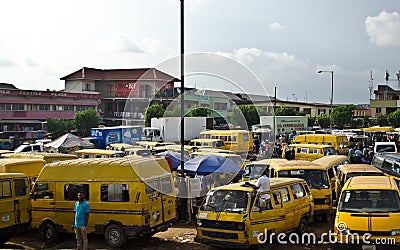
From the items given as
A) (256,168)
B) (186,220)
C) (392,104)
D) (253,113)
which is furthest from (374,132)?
(392,104)

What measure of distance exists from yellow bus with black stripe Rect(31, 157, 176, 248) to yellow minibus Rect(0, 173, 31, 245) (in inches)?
10.9

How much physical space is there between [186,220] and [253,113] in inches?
1553

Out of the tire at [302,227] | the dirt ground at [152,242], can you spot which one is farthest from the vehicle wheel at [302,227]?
the dirt ground at [152,242]

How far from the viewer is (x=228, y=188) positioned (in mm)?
10859

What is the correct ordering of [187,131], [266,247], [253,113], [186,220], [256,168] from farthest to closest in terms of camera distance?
[253,113] → [187,131] → [256,168] → [186,220] → [266,247]

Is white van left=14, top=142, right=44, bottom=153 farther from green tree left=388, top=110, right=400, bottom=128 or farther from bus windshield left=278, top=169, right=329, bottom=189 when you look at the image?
green tree left=388, top=110, right=400, bottom=128

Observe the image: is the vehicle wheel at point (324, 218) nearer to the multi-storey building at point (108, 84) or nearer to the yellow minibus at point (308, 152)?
the yellow minibus at point (308, 152)

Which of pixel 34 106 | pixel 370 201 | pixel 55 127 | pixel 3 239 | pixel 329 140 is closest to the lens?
pixel 370 201

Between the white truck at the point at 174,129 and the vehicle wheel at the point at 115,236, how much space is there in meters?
27.0

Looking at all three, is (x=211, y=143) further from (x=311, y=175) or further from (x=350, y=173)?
(x=311, y=175)

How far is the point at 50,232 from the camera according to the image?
11836mm

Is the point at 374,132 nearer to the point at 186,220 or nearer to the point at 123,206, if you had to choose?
the point at 186,220

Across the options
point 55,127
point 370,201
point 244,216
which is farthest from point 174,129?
point 370,201

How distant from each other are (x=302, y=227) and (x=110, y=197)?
5043 millimetres
